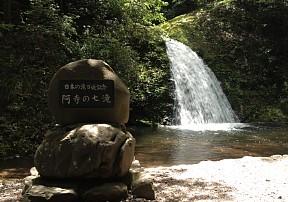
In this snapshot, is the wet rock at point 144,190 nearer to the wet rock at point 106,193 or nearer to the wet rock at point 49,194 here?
the wet rock at point 106,193

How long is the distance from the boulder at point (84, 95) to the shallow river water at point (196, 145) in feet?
10.5

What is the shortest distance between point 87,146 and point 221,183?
2.80 meters

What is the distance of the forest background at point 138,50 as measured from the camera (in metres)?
11.6

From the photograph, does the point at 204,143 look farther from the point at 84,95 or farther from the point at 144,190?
the point at 84,95

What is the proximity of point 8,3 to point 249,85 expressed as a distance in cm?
1429

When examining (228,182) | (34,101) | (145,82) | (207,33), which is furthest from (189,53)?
(228,182)

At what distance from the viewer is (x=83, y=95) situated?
5.98 meters

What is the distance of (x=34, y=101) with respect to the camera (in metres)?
11.7

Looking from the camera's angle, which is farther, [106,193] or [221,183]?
[221,183]

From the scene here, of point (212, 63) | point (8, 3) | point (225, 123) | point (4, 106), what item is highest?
point (8, 3)

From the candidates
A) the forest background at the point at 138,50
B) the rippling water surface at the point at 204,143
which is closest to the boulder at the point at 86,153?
the rippling water surface at the point at 204,143

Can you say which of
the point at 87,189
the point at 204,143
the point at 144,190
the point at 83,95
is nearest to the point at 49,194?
the point at 87,189

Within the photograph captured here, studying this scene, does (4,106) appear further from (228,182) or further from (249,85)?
(249,85)

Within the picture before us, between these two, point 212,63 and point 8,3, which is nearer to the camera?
point 8,3
